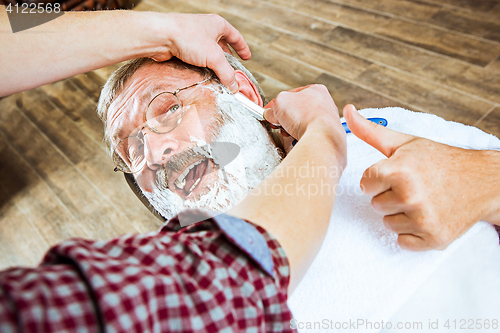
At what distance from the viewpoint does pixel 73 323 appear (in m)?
0.33

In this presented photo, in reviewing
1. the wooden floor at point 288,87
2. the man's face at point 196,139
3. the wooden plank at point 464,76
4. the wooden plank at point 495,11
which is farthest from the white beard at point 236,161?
the wooden plank at point 495,11

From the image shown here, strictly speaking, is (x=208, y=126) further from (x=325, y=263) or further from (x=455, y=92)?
(x=455, y=92)

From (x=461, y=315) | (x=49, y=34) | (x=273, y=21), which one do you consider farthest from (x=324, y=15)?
(x=461, y=315)

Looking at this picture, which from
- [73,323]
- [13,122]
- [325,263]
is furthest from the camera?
[13,122]

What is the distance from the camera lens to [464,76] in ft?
5.96

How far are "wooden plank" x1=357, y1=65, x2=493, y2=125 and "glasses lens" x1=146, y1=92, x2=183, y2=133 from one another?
1.32 metres

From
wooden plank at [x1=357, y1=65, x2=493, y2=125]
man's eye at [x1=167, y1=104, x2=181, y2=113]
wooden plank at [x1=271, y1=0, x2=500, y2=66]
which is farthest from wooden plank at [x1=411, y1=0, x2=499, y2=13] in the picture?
man's eye at [x1=167, y1=104, x2=181, y2=113]

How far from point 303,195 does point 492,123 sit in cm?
153

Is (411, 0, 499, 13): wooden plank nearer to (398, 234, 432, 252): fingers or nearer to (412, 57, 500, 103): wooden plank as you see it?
(412, 57, 500, 103): wooden plank

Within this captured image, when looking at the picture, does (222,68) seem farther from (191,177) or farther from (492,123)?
(492,123)

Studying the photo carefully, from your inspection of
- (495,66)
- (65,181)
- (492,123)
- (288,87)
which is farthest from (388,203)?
(65,181)

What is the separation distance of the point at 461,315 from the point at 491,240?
20cm

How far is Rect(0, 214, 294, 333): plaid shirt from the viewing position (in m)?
0.34

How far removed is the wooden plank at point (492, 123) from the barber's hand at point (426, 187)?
1.09 meters
